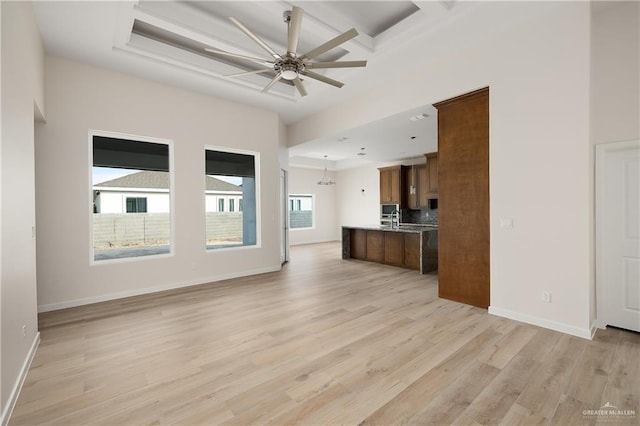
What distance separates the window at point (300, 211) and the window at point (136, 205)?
20.6 feet

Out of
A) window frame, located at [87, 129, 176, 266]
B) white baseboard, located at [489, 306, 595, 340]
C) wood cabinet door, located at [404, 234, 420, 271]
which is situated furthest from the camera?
wood cabinet door, located at [404, 234, 420, 271]

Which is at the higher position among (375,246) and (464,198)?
(464,198)

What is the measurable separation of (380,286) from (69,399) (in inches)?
156

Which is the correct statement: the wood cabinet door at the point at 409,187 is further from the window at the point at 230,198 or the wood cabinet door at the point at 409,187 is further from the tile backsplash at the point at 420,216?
the window at the point at 230,198

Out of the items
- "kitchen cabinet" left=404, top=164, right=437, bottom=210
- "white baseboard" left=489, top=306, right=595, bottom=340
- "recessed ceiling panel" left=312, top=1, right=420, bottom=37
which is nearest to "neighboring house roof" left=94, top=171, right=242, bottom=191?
"recessed ceiling panel" left=312, top=1, right=420, bottom=37

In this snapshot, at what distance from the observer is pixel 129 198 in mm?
4594

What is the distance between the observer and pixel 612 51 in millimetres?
3012

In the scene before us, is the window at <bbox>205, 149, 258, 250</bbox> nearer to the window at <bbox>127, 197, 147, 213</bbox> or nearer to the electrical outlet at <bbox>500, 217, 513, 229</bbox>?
the window at <bbox>127, 197, 147, 213</bbox>

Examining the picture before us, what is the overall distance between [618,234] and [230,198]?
5.60 metres

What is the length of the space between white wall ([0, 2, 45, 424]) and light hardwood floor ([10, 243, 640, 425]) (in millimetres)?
245

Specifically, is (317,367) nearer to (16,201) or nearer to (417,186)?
(16,201)

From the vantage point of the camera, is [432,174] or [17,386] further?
[432,174]

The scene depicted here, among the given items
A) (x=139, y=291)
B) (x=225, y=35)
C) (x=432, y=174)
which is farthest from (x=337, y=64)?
(x=432, y=174)

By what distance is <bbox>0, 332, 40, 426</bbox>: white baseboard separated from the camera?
5.92 feet
